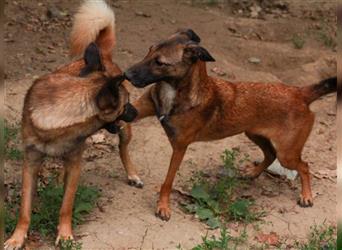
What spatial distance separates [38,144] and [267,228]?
210 cm

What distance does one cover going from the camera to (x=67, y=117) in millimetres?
4551

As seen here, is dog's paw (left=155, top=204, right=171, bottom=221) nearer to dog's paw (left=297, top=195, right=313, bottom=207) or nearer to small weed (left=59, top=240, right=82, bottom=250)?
small weed (left=59, top=240, right=82, bottom=250)

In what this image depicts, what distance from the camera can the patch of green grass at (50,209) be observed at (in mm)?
5102

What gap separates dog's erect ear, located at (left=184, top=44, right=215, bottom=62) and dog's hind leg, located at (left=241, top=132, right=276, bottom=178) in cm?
116

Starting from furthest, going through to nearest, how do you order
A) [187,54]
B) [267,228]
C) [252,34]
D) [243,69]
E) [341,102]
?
1. [252,34]
2. [243,69]
3. [267,228]
4. [187,54]
5. [341,102]

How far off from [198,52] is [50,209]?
1.70 metres

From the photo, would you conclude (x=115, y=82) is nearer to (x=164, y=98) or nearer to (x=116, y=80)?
(x=116, y=80)

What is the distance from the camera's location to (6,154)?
5.93 metres

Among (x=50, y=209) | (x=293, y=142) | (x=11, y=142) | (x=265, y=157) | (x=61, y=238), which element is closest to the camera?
(x=61, y=238)

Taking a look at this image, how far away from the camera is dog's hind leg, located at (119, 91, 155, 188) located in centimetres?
564

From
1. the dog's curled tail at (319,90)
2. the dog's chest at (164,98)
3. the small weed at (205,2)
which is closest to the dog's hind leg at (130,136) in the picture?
the dog's chest at (164,98)

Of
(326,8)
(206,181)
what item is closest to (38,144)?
(206,181)

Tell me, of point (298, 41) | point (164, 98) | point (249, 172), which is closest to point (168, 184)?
point (164, 98)

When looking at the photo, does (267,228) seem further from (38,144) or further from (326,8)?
(326,8)
